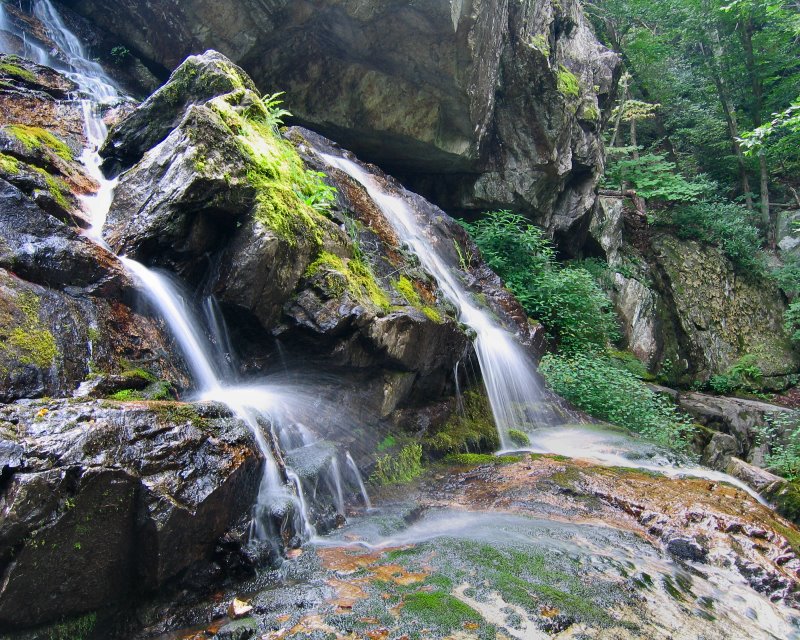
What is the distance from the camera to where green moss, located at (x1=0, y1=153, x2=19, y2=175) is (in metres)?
4.39

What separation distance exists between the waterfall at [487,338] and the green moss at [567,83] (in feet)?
21.0

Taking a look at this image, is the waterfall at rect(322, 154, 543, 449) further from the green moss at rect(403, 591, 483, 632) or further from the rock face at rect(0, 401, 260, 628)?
the rock face at rect(0, 401, 260, 628)

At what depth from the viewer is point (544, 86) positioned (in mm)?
12328

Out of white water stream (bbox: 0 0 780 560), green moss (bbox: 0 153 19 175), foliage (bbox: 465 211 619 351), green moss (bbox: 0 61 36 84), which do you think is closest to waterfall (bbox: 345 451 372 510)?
white water stream (bbox: 0 0 780 560)

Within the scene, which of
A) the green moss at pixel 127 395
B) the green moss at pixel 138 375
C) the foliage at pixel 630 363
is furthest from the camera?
the foliage at pixel 630 363

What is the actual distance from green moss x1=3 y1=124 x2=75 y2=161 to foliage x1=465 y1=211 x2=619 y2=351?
834cm

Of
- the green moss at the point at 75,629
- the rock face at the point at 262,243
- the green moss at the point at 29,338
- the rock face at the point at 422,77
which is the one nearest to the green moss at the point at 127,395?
the green moss at the point at 29,338

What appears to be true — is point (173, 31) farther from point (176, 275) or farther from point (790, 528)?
point (790, 528)

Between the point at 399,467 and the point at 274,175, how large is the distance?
3.57m

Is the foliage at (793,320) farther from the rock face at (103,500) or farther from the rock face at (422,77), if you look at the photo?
the rock face at (103,500)

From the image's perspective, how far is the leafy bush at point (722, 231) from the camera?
17.6m

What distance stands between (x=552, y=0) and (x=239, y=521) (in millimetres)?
15795

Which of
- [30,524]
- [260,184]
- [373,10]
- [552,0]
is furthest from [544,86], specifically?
[30,524]

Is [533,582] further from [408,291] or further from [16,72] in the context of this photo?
[16,72]
